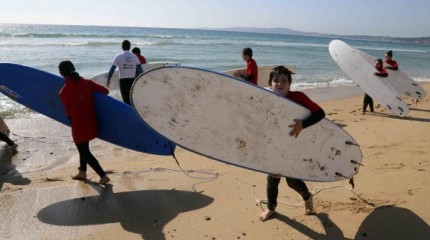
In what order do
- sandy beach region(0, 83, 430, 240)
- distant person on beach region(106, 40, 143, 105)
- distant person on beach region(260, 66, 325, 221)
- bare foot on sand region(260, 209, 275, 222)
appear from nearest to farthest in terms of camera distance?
distant person on beach region(260, 66, 325, 221)
sandy beach region(0, 83, 430, 240)
bare foot on sand region(260, 209, 275, 222)
distant person on beach region(106, 40, 143, 105)

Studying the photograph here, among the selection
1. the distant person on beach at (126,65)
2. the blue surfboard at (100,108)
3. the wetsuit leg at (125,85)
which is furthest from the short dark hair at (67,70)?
the wetsuit leg at (125,85)

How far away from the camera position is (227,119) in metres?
2.92

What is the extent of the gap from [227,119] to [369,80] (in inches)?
233

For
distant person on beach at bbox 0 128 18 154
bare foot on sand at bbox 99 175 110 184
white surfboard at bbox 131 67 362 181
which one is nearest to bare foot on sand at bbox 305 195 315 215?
white surfboard at bbox 131 67 362 181

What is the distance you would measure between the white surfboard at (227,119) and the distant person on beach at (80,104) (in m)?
1.05

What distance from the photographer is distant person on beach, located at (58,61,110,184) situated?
3566 millimetres

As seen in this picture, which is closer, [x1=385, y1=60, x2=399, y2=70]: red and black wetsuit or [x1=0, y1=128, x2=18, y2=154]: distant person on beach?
[x1=0, y1=128, x2=18, y2=154]: distant person on beach

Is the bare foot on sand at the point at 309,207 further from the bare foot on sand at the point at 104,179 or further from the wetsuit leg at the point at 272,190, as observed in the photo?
the bare foot on sand at the point at 104,179

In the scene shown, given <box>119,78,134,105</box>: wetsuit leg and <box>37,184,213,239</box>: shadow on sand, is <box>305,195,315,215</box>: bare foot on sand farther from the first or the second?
<box>119,78,134,105</box>: wetsuit leg

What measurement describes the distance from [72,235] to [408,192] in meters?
3.10

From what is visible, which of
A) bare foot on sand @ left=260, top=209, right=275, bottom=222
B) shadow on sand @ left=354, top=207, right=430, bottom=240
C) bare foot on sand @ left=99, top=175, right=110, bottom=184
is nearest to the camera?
shadow on sand @ left=354, top=207, right=430, bottom=240

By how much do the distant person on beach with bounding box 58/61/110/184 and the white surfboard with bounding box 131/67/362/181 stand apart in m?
1.05

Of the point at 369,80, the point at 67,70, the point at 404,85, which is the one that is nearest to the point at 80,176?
the point at 67,70

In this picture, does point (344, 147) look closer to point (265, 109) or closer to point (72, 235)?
point (265, 109)
